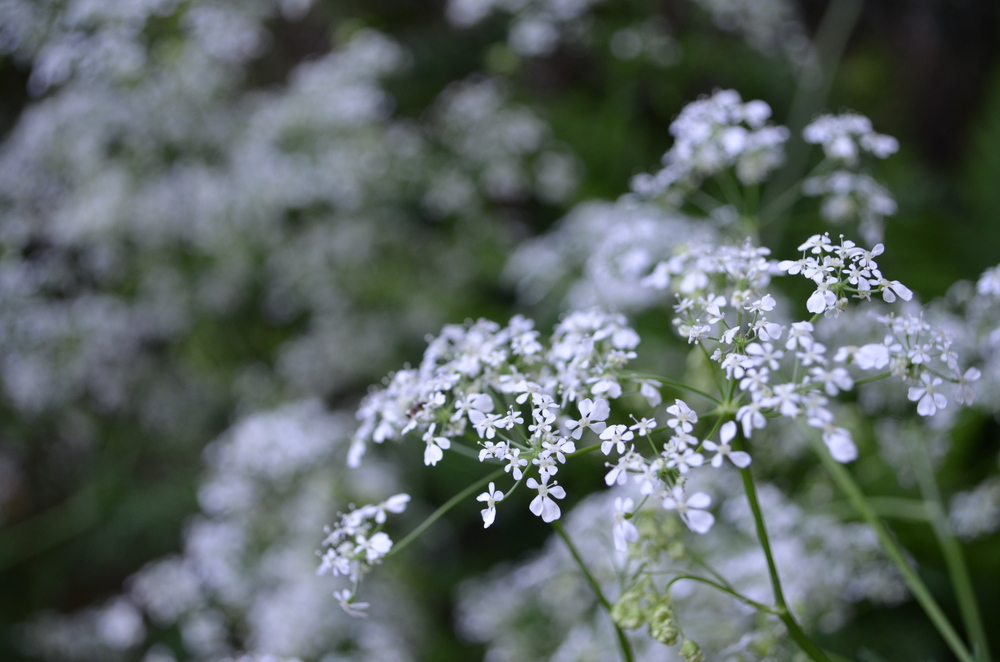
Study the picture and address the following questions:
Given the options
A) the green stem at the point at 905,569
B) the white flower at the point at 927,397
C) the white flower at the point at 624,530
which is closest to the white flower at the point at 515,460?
the white flower at the point at 624,530

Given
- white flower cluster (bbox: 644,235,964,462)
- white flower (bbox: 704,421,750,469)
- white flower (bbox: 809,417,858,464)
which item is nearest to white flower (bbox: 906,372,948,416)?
white flower cluster (bbox: 644,235,964,462)

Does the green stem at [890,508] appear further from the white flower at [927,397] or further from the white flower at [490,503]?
the white flower at [490,503]

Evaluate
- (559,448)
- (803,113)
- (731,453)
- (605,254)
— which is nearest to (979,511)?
(605,254)

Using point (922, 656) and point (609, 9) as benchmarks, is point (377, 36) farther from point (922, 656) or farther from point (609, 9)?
point (922, 656)

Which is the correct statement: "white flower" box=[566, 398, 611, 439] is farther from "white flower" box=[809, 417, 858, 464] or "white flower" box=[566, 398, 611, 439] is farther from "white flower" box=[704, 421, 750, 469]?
"white flower" box=[809, 417, 858, 464]

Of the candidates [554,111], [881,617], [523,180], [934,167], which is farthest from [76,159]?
[934,167]
